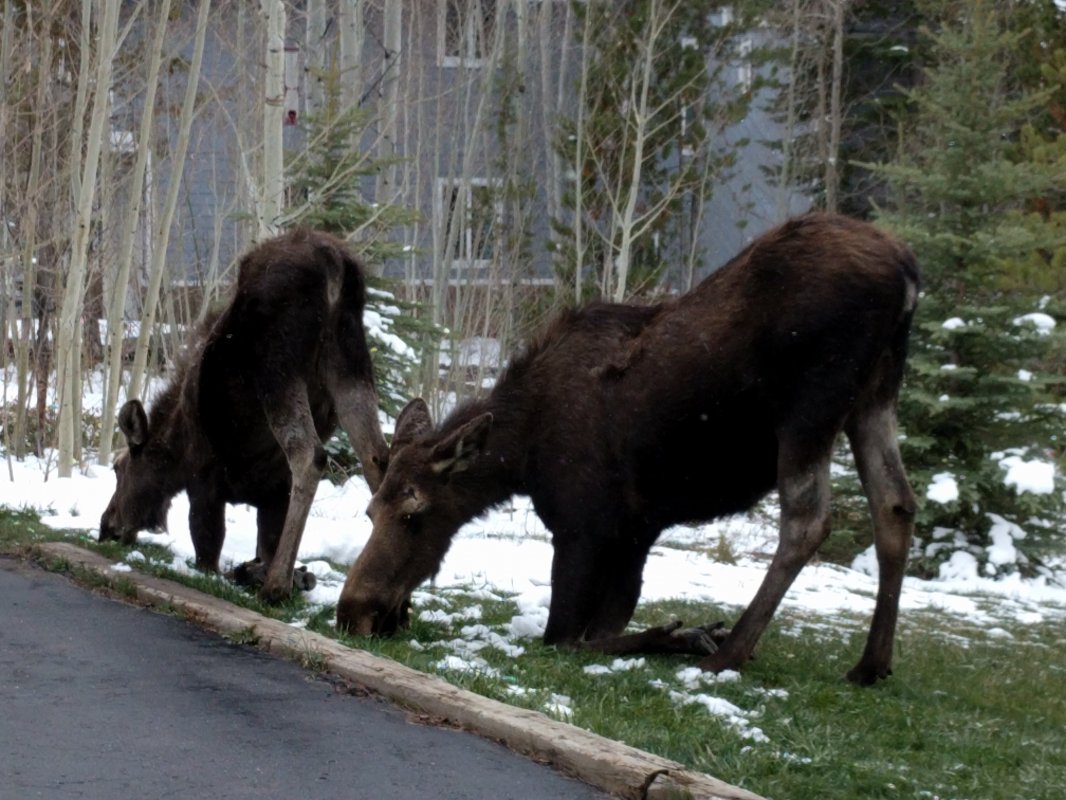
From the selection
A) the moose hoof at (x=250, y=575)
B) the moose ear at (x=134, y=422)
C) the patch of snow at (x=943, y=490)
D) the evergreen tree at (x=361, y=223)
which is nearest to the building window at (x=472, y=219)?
the evergreen tree at (x=361, y=223)

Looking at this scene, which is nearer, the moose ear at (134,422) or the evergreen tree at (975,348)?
the moose ear at (134,422)

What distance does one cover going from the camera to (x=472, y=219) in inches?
954

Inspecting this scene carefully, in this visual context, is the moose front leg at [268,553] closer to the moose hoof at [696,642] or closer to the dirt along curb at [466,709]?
the dirt along curb at [466,709]

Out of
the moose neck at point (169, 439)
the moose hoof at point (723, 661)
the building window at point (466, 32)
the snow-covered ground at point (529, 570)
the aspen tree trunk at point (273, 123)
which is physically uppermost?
the building window at point (466, 32)

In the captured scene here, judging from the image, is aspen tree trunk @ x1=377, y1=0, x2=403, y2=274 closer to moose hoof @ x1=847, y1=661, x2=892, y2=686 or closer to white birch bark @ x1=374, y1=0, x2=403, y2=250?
white birch bark @ x1=374, y1=0, x2=403, y2=250

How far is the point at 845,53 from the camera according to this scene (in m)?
29.2

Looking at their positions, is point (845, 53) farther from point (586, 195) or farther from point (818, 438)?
point (818, 438)

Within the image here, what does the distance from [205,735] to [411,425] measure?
315cm

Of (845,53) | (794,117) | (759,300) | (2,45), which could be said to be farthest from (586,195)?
(759,300)

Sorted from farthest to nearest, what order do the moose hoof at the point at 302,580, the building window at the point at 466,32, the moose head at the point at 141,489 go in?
the building window at the point at 466,32 < the moose head at the point at 141,489 < the moose hoof at the point at 302,580

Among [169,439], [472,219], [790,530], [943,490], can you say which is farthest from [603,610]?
[472,219]

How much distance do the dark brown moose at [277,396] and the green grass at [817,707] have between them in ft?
1.87

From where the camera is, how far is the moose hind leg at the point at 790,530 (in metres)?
7.49

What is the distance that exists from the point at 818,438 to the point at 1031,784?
2.19m
